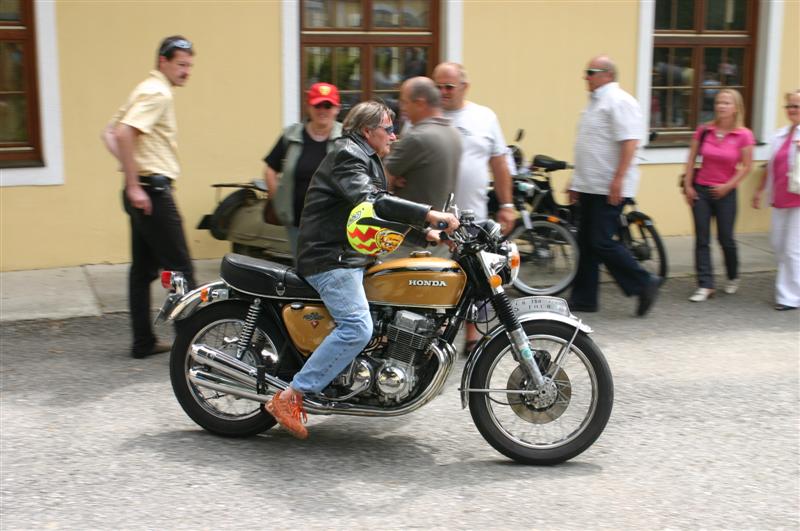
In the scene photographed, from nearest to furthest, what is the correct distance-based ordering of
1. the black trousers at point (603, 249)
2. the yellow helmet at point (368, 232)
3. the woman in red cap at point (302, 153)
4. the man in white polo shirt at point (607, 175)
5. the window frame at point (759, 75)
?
the yellow helmet at point (368, 232), the woman in red cap at point (302, 153), the man in white polo shirt at point (607, 175), the black trousers at point (603, 249), the window frame at point (759, 75)

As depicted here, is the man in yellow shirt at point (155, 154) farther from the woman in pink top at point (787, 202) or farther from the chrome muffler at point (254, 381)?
the woman in pink top at point (787, 202)

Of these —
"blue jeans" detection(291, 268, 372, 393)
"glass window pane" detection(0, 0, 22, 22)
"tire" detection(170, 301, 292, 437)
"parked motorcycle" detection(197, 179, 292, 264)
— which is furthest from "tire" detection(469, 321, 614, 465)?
"glass window pane" detection(0, 0, 22, 22)

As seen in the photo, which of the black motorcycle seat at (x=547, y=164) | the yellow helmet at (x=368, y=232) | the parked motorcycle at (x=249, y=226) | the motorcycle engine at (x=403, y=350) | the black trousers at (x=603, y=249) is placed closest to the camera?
the yellow helmet at (x=368, y=232)

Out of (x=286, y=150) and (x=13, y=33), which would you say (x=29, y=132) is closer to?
(x=13, y=33)

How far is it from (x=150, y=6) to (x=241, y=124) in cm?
122

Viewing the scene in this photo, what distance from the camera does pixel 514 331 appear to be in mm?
4891

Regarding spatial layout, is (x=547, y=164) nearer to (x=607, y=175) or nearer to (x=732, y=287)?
(x=607, y=175)

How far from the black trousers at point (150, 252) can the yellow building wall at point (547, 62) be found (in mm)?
3972

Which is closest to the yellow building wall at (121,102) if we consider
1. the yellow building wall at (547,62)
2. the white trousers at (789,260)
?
the yellow building wall at (547,62)

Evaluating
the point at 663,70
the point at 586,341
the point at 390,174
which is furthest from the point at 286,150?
the point at 663,70

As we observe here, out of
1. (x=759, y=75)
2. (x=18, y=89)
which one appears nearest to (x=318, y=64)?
(x=18, y=89)

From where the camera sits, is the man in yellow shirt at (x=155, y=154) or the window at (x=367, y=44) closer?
the man in yellow shirt at (x=155, y=154)

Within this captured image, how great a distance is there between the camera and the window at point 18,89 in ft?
27.7

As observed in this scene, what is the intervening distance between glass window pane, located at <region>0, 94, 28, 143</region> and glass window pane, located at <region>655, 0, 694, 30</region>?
5931 millimetres
